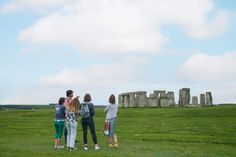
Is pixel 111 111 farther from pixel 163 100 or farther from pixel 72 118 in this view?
pixel 163 100

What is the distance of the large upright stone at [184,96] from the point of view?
6090cm

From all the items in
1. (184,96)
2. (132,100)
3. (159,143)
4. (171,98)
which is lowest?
(159,143)

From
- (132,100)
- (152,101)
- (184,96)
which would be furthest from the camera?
(132,100)

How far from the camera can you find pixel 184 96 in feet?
200

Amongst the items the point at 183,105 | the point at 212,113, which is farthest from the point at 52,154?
the point at 183,105

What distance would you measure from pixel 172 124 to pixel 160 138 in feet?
31.4

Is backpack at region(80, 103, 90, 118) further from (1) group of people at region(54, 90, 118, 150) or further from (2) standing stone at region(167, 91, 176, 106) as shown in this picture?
(2) standing stone at region(167, 91, 176, 106)

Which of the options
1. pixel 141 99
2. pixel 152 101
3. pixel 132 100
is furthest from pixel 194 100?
pixel 132 100

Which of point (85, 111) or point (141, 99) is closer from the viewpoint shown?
point (85, 111)

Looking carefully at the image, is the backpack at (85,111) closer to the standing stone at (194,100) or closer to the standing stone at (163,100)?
the standing stone at (163,100)

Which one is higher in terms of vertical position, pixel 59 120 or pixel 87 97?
pixel 87 97

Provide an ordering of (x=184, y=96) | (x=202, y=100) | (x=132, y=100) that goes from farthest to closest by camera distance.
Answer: (x=132, y=100) < (x=202, y=100) < (x=184, y=96)

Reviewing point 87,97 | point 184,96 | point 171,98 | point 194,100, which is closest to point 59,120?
point 87,97

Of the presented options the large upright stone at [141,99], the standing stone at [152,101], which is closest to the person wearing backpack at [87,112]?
the standing stone at [152,101]
